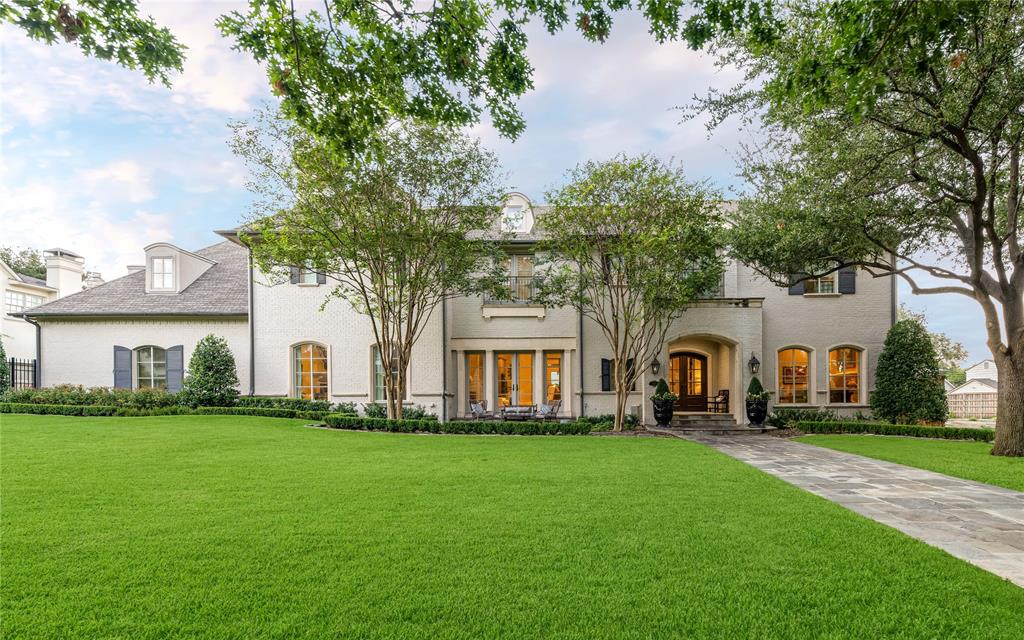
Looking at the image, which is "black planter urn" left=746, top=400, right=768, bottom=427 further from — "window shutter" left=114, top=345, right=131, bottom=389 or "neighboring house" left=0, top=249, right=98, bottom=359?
"neighboring house" left=0, top=249, right=98, bottom=359

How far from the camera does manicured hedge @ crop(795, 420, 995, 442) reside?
46.8ft

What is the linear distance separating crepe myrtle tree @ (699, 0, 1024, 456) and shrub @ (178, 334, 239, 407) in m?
16.5

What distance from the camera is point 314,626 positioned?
3145 millimetres

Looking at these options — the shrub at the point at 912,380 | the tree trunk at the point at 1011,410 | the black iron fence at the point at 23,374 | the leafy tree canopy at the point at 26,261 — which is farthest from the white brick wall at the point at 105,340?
the leafy tree canopy at the point at 26,261

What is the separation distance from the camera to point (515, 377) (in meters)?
18.6

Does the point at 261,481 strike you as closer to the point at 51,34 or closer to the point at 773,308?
the point at 51,34

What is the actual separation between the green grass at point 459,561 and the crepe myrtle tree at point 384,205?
25.1ft

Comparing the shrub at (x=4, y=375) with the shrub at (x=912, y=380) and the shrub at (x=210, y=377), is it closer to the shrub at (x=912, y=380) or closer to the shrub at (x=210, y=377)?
the shrub at (x=210, y=377)

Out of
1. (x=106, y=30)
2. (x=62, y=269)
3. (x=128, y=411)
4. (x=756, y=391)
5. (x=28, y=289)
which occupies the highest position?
(x=62, y=269)

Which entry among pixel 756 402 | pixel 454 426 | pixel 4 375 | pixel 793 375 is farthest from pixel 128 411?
pixel 793 375

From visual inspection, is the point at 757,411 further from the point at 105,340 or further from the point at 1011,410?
the point at 105,340

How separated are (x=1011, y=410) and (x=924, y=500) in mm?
6957

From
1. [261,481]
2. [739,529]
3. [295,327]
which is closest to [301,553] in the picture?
[261,481]

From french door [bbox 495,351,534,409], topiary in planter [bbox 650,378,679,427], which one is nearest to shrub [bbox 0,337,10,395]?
french door [bbox 495,351,534,409]
